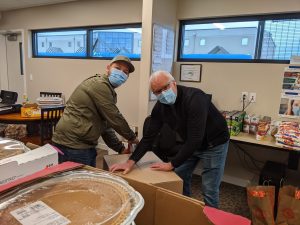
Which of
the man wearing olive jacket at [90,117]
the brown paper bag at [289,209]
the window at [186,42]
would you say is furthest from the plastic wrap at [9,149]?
the window at [186,42]

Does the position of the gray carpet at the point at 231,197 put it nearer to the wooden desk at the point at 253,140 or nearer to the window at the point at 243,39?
the wooden desk at the point at 253,140

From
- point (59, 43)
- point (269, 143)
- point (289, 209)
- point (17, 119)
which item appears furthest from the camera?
point (59, 43)

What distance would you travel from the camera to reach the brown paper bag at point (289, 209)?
1.89 meters

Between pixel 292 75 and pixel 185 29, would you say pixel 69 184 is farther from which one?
pixel 185 29

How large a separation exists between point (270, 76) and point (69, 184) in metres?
2.73

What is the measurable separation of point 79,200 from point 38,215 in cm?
12

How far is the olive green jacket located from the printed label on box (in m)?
0.98

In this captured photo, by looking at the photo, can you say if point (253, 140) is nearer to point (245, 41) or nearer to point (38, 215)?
point (245, 41)

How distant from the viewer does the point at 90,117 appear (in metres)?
1.66

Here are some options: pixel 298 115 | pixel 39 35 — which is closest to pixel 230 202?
pixel 298 115

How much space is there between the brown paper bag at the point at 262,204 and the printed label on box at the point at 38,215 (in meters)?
1.75

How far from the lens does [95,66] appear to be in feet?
13.7

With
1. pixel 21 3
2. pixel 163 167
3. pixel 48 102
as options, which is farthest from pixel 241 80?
pixel 21 3

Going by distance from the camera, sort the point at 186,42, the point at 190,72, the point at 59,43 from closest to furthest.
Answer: the point at 190,72 < the point at 186,42 < the point at 59,43
